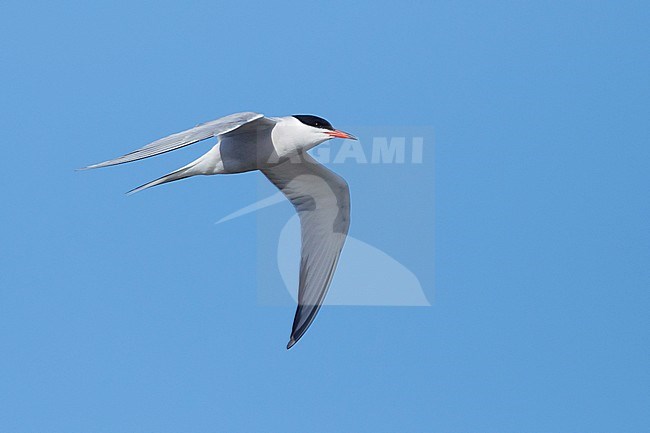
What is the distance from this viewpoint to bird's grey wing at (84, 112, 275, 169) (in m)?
4.96

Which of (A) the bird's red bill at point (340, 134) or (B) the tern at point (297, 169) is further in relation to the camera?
(A) the bird's red bill at point (340, 134)

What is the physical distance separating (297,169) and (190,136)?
67.4 inches

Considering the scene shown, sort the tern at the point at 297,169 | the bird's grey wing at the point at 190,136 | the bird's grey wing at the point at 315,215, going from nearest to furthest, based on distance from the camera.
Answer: the bird's grey wing at the point at 190,136 < the tern at the point at 297,169 < the bird's grey wing at the point at 315,215

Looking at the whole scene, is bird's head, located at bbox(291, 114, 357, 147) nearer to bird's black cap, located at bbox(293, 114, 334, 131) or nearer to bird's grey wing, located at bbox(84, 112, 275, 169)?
bird's black cap, located at bbox(293, 114, 334, 131)

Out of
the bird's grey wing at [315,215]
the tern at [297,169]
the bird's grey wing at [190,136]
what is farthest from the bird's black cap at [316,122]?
the bird's grey wing at [315,215]

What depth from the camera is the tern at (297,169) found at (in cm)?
548

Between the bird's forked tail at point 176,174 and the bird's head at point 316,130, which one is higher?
the bird's head at point 316,130

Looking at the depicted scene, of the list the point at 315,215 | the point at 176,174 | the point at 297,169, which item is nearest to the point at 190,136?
the point at 176,174

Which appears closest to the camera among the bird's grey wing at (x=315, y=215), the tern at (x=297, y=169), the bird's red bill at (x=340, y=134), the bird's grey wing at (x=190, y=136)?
the bird's grey wing at (x=190, y=136)

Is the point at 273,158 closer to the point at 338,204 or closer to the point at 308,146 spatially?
the point at 308,146

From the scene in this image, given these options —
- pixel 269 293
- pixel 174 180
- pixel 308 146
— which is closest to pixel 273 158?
pixel 308 146

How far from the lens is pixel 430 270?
22.8ft

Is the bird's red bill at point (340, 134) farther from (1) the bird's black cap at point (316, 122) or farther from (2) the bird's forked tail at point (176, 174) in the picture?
(2) the bird's forked tail at point (176, 174)

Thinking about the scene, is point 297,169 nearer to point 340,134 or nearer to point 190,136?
Answer: point 340,134
